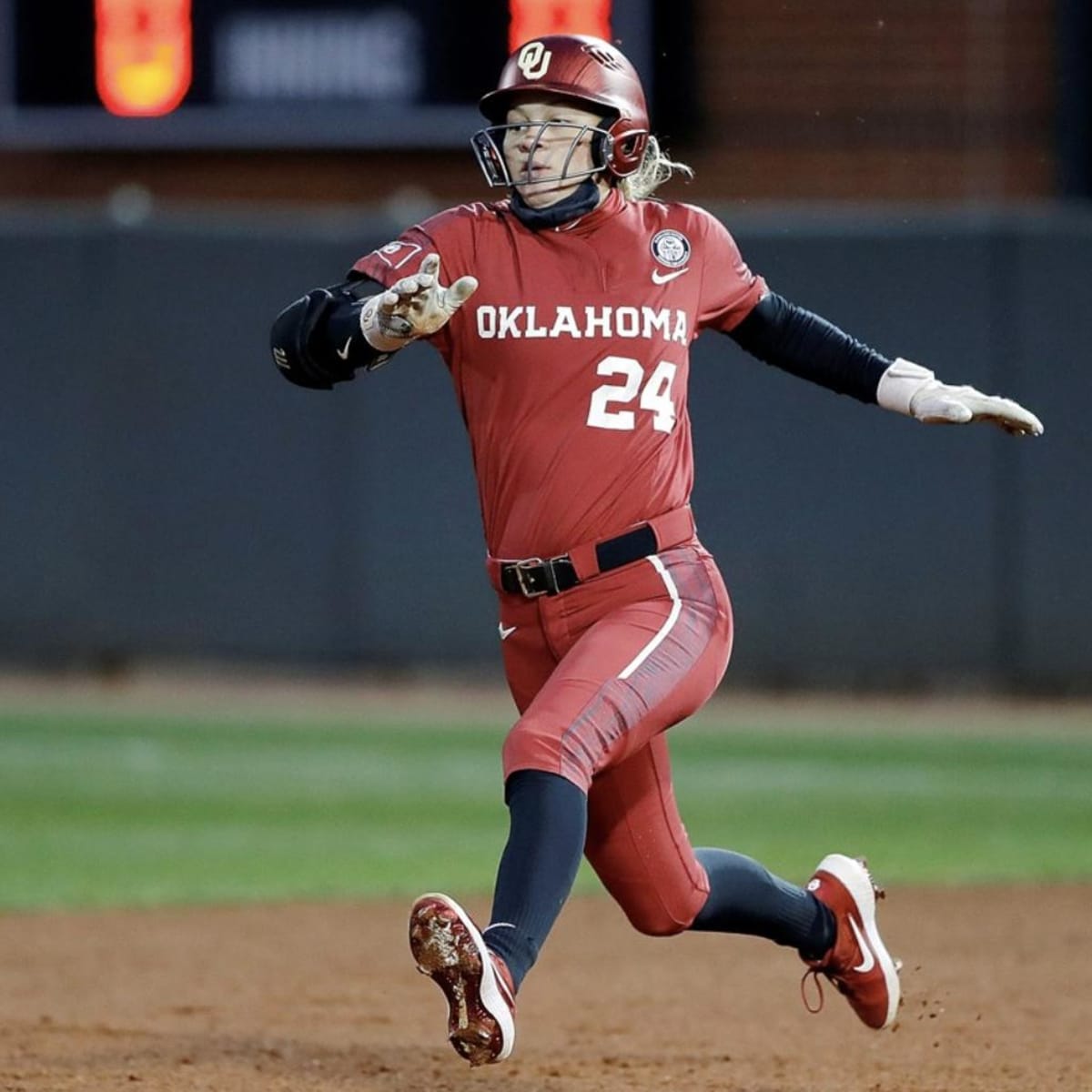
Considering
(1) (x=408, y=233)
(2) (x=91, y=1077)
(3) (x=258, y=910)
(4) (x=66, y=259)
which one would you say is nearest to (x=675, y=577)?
(1) (x=408, y=233)

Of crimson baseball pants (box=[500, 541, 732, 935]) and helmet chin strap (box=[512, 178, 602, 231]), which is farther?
helmet chin strap (box=[512, 178, 602, 231])

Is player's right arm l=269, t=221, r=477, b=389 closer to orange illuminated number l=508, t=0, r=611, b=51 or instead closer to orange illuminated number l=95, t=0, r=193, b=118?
orange illuminated number l=508, t=0, r=611, b=51

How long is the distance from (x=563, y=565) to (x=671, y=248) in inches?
27.1

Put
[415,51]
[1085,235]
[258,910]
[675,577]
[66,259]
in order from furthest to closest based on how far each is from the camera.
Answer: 1. [66,259]
2. [1085,235]
3. [415,51]
4. [258,910]
5. [675,577]

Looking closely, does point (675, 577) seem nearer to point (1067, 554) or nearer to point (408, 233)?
point (408, 233)

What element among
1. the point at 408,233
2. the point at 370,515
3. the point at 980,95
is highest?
the point at 408,233

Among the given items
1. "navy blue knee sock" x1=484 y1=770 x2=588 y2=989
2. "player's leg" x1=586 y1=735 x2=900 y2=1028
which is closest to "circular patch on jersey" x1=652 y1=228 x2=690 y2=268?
"player's leg" x1=586 y1=735 x2=900 y2=1028

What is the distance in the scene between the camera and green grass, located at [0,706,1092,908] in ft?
26.4

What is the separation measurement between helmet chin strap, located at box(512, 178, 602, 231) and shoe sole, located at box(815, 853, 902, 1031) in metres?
1.57

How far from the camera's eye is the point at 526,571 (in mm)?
4234

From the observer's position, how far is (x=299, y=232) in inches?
500

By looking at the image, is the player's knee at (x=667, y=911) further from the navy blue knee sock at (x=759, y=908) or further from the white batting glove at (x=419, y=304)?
the white batting glove at (x=419, y=304)

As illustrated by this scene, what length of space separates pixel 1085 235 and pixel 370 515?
164 inches

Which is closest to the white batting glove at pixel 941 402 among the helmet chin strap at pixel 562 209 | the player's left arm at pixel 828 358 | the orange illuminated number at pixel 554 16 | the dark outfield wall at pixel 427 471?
the player's left arm at pixel 828 358
